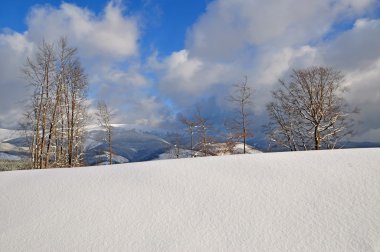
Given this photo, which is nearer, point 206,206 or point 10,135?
point 206,206

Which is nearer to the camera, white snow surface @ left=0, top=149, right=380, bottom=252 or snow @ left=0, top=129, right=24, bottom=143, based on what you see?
white snow surface @ left=0, top=149, right=380, bottom=252

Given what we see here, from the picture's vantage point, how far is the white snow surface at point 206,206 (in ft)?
14.7

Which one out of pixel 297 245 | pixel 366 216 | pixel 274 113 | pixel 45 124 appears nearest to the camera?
pixel 297 245

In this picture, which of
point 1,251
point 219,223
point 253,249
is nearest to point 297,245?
point 253,249

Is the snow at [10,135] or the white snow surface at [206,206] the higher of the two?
the snow at [10,135]

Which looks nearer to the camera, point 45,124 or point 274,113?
point 45,124

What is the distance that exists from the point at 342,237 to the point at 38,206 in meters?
4.98

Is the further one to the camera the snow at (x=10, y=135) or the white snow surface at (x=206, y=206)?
the snow at (x=10, y=135)

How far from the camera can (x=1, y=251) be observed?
4691mm

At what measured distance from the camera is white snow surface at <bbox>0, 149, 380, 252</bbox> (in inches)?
177

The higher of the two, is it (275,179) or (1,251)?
(275,179)

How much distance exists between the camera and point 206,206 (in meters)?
5.30

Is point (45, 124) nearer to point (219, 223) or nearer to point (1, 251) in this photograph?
point (1, 251)

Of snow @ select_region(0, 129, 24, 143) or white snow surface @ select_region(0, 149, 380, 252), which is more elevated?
snow @ select_region(0, 129, 24, 143)
